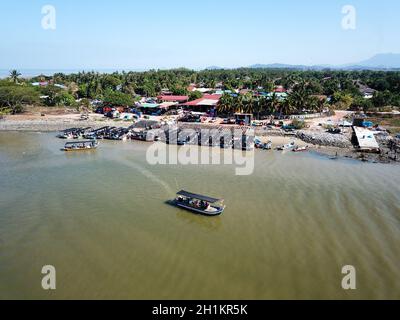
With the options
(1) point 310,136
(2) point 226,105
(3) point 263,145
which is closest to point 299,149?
(3) point 263,145

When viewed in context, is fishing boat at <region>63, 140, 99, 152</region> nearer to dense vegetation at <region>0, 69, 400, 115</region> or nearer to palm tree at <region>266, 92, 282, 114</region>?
dense vegetation at <region>0, 69, 400, 115</region>

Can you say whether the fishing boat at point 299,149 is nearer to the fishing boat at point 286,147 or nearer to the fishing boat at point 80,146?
the fishing boat at point 286,147

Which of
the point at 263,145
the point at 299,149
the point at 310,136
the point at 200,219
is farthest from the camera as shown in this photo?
Answer: the point at 310,136

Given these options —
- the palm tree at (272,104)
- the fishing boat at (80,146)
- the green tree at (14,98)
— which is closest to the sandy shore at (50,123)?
the green tree at (14,98)

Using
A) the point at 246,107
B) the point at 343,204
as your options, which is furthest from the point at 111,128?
the point at 343,204

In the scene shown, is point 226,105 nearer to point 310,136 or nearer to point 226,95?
point 226,95
